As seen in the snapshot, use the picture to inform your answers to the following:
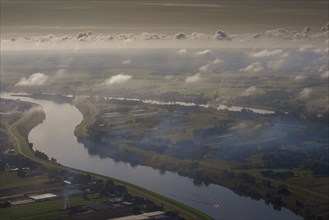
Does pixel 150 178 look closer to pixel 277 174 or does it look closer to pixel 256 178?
pixel 256 178

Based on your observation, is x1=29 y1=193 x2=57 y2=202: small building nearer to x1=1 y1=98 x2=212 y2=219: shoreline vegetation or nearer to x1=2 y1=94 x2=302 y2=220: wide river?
x1=1 y1=98 x2=212 y2=219: shoreline vegetation

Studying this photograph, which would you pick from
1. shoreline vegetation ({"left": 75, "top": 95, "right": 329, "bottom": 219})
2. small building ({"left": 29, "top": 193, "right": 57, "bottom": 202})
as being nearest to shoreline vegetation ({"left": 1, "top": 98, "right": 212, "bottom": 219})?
small building ({"left": 29, "top": 193, "right": 57, "bottom": 202})

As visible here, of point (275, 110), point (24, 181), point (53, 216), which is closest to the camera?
point (53, 216)

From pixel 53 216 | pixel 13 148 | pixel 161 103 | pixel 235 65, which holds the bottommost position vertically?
pixel 53 216

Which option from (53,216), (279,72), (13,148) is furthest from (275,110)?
(53,216)

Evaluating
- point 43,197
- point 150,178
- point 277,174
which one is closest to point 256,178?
point 277,174

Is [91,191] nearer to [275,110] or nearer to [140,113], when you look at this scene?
[140,113]
